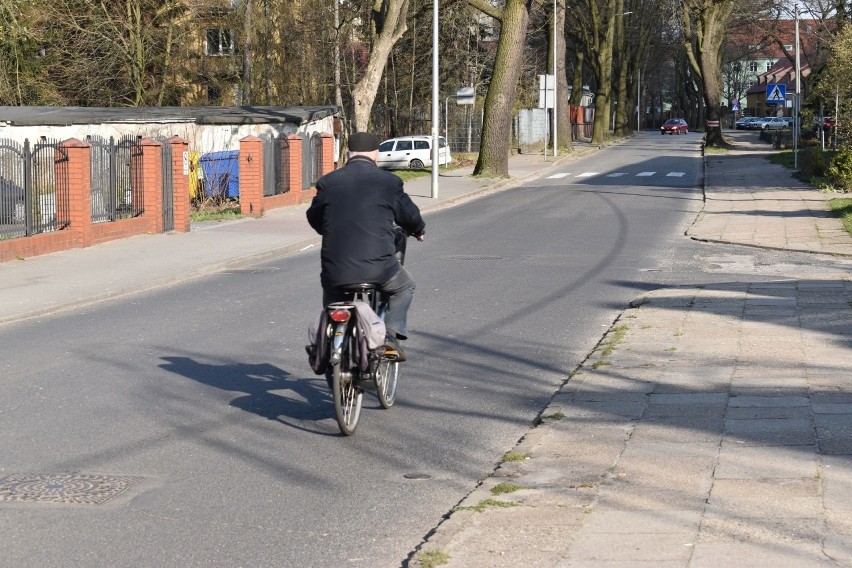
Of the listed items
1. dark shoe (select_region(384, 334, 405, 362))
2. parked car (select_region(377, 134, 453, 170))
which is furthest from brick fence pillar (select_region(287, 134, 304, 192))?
dark shoe (select_region(384, 334, 405, 362))

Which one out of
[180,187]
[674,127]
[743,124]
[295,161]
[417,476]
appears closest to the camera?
[417,476]

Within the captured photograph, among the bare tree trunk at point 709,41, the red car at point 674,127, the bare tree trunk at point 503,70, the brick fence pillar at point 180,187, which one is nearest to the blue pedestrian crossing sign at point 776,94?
the bare tree trunk at point 503,70

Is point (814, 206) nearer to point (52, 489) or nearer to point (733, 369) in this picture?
point (733, 369)

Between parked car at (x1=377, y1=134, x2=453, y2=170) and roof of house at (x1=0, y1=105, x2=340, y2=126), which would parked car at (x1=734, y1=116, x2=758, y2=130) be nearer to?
parked car at (x1=377, y1=134, x2=453, y2=170)

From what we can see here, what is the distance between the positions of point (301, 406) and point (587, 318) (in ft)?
15.3

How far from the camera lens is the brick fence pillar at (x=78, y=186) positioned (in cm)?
1983

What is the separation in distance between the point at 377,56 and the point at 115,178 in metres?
16.1

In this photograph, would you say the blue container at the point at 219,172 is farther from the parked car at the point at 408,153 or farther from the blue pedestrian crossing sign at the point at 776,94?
the parked car at the point at 408,153

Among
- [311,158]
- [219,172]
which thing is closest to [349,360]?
[219,172]

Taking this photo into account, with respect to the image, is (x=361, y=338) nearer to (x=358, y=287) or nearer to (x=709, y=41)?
(x=358, y=287)

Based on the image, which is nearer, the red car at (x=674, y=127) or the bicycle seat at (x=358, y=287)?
the bicycle seat at (x=358, y=287)

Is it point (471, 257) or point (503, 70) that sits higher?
point (503, 70)

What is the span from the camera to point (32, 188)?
18625mm

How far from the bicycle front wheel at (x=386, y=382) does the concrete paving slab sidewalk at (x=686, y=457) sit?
41.6 inches
